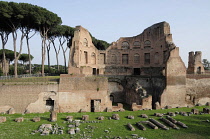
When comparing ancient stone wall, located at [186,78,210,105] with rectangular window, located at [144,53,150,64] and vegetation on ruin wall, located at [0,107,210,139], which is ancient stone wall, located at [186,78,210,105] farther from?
rectangular window, located at [144,53,150,64]

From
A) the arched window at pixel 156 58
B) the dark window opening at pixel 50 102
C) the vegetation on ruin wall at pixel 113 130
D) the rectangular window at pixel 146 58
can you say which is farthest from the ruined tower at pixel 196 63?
the dark window opening at pixel 50 102

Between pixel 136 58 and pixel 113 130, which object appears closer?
pixel 113 130

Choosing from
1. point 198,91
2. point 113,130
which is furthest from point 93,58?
point 113,130

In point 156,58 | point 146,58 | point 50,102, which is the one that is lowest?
point 50,102

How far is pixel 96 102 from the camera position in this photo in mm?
15023

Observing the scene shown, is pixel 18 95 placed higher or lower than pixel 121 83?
lower

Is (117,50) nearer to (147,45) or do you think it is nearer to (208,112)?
(147,45)

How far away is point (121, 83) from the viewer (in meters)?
21.4

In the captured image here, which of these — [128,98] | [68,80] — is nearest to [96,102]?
[68,80]

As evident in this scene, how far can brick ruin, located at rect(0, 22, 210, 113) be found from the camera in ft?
48.9

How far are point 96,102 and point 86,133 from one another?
6.03m

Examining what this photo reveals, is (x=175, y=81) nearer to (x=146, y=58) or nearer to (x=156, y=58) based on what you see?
(x=156, y=58)

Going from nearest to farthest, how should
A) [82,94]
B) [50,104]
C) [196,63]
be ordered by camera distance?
[50,104] < [82,94] < [196,63]

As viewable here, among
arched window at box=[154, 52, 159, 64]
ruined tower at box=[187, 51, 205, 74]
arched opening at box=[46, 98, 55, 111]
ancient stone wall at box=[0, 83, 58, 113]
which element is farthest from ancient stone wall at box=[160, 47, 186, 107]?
ancient stone wall at box=[0, 83, 58, 113]
